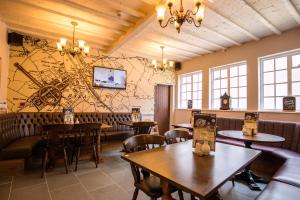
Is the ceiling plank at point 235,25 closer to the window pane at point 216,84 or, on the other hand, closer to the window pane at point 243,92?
the window pane at point 243,92

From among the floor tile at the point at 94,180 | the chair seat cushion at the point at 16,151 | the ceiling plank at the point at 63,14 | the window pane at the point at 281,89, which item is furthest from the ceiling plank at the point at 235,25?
the chair seat cushion at the point at 16,151

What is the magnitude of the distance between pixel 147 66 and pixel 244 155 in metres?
4.99

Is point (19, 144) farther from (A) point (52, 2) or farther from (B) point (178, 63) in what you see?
(B) point (178, 63)

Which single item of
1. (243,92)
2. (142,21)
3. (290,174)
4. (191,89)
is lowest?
(290,174)

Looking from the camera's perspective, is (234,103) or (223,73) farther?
(223,73)

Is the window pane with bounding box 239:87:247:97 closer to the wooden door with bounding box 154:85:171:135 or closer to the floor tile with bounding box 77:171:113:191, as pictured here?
the wooden door with bounding box 154:85:171:135

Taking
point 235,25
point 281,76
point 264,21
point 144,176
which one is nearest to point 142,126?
point 144,176

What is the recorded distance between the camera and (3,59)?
357cm

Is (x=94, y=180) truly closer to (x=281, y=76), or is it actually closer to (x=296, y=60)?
(x=281, y=76)

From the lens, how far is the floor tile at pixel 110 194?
88.2 inches

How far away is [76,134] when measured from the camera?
3104mm

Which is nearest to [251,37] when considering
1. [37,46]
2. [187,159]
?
[187,159]

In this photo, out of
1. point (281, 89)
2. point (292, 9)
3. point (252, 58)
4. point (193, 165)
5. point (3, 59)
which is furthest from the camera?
point (252, 58)

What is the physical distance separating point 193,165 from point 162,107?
5425 millimetres
